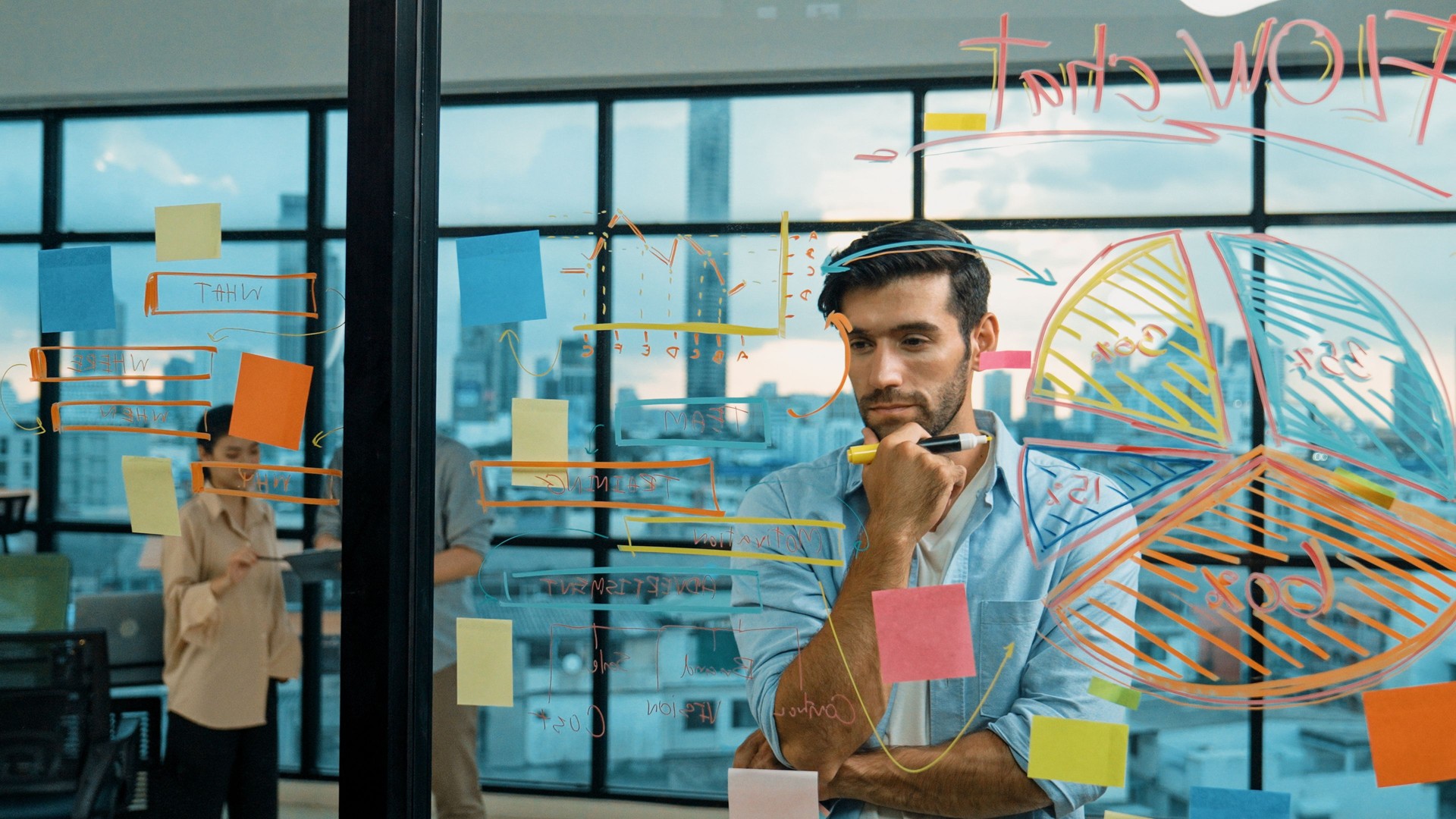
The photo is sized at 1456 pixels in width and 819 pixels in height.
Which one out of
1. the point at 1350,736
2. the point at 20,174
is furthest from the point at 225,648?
the point at 1350,736

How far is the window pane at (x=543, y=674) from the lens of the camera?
4.71 ft

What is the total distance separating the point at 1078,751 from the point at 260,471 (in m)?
1.40

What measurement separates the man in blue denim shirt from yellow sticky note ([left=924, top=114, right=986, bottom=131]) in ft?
0.46

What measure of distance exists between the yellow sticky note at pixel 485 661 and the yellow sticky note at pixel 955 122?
1009 millimetres

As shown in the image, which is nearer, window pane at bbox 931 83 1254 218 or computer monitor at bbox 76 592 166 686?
window pane at bbox 931 83 1254 218

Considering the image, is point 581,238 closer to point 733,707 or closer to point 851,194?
point 851,194

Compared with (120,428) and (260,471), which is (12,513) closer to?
(120,428)

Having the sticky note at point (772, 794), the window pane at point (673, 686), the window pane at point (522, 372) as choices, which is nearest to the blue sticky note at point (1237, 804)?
the sticky note at point (772, 794)

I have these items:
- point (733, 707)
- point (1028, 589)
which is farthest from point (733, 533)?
point (1028, 589)

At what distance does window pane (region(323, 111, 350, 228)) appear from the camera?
1.55 metres

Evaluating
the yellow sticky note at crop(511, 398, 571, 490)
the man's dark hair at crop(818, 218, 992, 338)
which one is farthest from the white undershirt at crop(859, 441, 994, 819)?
the yellow sticky note at crop(511, 398, 571, 490)

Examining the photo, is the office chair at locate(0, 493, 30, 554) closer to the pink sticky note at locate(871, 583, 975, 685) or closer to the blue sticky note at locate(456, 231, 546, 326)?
the blue sticky note at locate(456, 231, 546, 326)

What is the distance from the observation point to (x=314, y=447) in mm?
1563

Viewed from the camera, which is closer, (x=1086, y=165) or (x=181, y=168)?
(x=1086, y=165)
